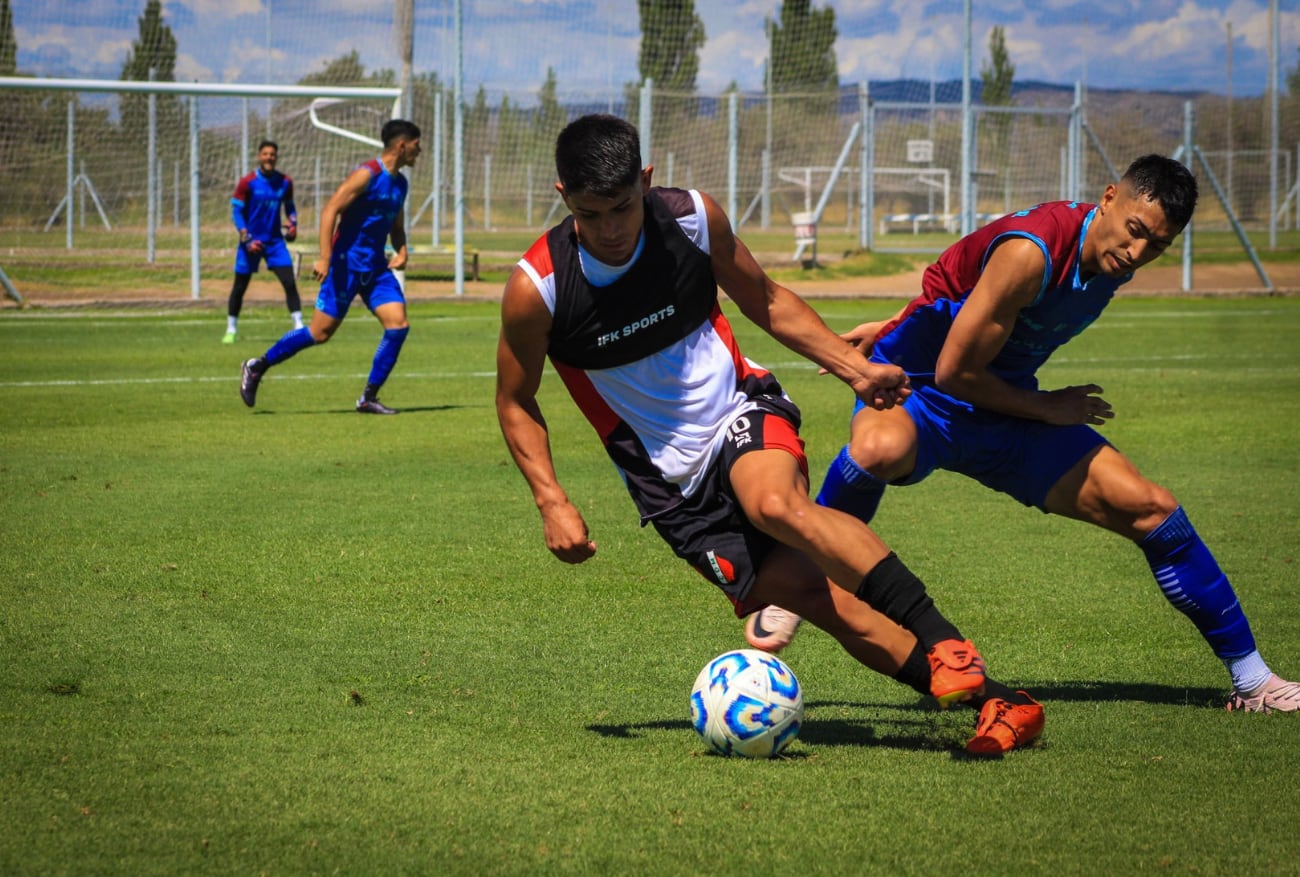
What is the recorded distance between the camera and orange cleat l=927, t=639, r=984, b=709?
4016mm

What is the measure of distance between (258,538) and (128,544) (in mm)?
618

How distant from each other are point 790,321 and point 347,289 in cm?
857

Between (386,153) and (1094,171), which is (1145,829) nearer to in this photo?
(386,153)

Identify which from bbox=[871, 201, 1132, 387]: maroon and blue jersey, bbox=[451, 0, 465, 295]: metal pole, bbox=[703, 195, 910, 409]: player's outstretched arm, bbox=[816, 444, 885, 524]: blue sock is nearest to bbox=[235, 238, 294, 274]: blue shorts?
bbox=[451, 0, 465, 295]: metal pole

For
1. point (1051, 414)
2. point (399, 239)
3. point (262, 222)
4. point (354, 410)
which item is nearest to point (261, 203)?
point (262, 222)

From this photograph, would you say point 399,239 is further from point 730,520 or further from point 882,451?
point 730,520

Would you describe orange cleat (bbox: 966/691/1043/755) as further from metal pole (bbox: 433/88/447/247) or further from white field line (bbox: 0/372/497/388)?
metal pole (bbox: 433/88/447/247)

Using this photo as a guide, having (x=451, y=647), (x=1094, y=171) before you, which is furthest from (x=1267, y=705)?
(x=1094, y=171)

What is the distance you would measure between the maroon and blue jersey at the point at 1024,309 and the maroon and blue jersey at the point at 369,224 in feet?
25.5

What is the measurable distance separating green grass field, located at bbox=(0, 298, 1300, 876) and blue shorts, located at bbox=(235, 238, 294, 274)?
918 centimetres

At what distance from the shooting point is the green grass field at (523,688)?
351 centimetres

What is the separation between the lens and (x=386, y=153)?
40.1ft

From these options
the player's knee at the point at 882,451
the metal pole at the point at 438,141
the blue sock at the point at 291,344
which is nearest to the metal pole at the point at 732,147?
the metal pole at the point at 438,141

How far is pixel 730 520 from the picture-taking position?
4.52 m
